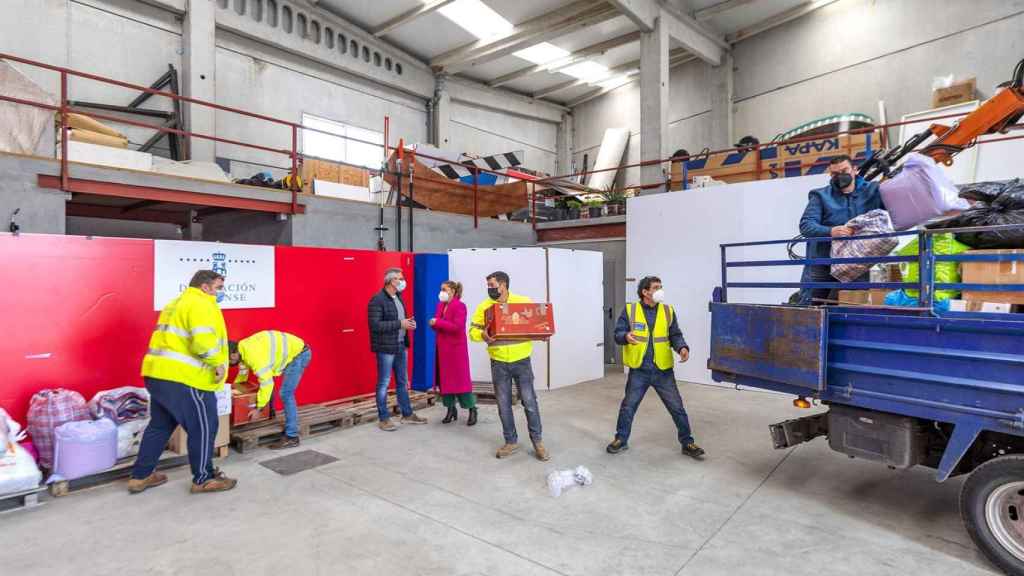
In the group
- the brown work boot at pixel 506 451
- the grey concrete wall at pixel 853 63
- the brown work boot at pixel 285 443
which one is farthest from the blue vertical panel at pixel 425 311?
the grey concrete wall at pixel 853 63

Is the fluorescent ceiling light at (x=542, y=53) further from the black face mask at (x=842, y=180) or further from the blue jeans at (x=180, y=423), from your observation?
the blue jeans at (x=180, y=423)

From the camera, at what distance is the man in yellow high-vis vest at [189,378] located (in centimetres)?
404

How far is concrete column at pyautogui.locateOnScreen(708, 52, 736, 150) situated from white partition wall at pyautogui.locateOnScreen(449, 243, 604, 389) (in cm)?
841

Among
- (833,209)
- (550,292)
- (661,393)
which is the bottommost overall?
(661,393)

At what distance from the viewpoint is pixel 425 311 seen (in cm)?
796

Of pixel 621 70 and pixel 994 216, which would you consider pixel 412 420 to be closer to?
pixel 994 216

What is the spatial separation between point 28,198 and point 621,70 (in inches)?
616

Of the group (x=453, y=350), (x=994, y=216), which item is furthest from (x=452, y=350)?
(x=994, y=216)

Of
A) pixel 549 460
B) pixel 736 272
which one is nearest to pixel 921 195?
pixel 549 460

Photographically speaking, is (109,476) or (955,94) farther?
(955,94)

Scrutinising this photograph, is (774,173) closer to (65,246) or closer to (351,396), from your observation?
(351,396)

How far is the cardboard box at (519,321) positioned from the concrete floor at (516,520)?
1.23 m

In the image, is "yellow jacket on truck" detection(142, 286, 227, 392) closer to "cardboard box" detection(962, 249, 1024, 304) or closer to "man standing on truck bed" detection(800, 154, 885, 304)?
"man standing on truck bed" detection(800, 154, 885, 304)

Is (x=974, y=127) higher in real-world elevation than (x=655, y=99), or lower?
lower
